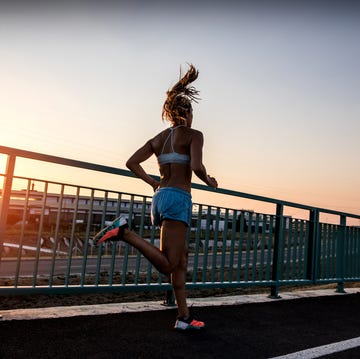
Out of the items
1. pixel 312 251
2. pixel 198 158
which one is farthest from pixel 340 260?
pixel 198 158

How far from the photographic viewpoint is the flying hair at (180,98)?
3322 millimetres

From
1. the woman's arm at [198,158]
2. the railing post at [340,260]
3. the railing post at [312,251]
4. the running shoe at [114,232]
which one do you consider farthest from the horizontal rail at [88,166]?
the railing post at [340,260]

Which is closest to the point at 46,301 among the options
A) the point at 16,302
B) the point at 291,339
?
the point at 16,302

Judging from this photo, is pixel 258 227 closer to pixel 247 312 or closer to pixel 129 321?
pixel 247 312

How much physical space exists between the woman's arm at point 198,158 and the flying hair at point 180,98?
0.90ft

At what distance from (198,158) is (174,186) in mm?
304

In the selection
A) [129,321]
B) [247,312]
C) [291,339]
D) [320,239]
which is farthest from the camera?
[320,239]

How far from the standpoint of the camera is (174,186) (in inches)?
124

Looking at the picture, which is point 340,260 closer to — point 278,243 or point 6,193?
point 278,243

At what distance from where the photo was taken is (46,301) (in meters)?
8.84

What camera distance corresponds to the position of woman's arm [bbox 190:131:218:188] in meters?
3.03

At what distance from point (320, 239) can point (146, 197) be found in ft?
11.1

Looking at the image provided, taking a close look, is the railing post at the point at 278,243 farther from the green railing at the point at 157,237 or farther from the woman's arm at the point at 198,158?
the woman's arm at the point at 198,158

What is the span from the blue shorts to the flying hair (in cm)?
61
